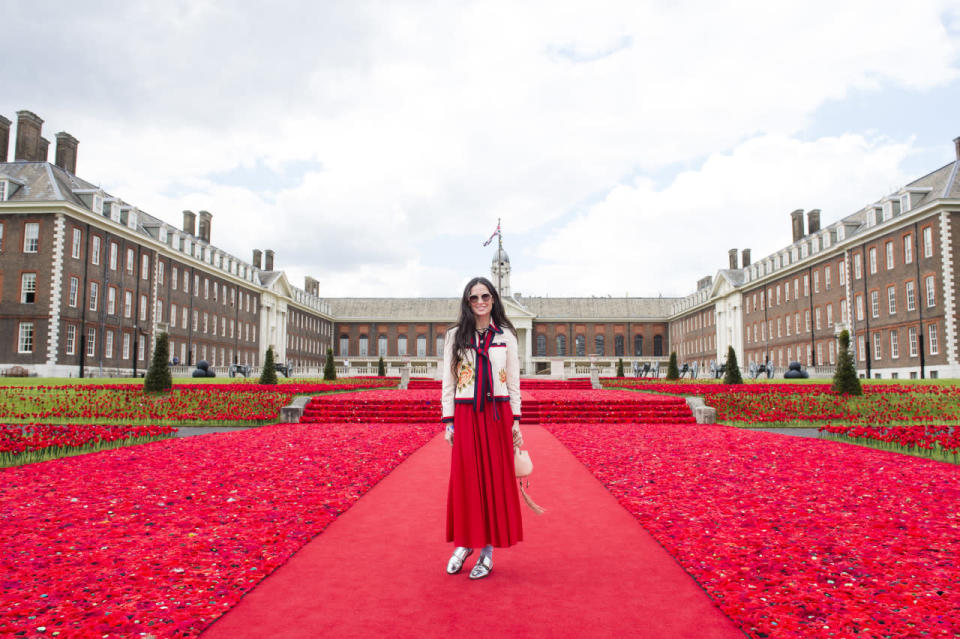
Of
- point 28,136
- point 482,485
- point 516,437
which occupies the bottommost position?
point 482,485

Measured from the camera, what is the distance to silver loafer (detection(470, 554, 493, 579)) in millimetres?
4051

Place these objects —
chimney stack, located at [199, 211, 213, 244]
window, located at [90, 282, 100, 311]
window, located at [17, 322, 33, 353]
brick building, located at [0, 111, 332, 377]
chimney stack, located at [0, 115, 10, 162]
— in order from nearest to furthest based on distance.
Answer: window, located at [17, 322, 33, 353] → brick building, located at [0, 111, 332, 377] → chimney stack, located at [0, 115, 10, 162] → window, located at [90, 282, 100, 311] → chimney stack, located at [199, 211, 213, 244]

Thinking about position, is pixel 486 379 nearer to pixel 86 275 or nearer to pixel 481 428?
pixel 481 428

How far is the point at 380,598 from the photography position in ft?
12.3

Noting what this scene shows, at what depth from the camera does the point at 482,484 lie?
13.3 ft

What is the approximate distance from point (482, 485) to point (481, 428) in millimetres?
368

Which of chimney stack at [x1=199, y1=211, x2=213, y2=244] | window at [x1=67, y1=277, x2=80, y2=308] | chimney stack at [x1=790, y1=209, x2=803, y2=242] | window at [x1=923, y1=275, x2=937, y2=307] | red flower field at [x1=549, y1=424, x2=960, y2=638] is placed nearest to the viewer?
red flower field at [x1=549, y1=424, x2=960, y2=638]

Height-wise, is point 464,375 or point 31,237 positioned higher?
point 31,237

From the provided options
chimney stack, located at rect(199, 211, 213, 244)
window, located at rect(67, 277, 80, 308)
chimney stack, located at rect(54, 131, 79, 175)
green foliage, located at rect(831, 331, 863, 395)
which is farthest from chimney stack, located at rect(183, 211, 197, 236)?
green foliage, located at rect(831, 331, 863, 395)

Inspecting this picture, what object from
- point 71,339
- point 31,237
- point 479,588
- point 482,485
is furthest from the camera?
point 71,339

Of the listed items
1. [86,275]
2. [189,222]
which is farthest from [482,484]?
[189,222]

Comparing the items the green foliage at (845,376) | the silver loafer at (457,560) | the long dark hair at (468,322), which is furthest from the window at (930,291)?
the silver loafer at (457,560)

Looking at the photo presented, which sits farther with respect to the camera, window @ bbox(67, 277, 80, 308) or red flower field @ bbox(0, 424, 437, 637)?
window @ bbox(67, 277, 80, 308)

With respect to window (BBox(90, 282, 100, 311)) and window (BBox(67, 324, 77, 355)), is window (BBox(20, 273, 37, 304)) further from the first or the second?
window (BBox(90, 282, 100, 311))
